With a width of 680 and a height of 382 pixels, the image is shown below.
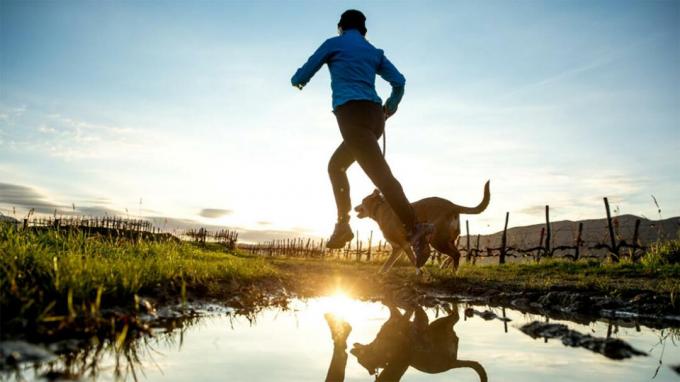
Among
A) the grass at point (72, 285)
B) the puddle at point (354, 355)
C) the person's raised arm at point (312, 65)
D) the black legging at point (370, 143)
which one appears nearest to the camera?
the puddle at point (354, 355)

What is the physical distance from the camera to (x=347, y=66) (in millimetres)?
3965

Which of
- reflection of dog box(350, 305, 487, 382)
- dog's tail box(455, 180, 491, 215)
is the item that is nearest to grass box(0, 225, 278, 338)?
reflection of dog box(350, 305, 487, 382)

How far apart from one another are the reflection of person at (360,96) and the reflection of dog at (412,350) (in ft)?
4.83

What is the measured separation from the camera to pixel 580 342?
209cm

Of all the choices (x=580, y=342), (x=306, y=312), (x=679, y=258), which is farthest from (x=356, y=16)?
(x=679, y=258)

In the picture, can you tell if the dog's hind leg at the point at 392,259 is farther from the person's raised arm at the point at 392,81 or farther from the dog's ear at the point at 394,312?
the dog's ear at the point at 394,312

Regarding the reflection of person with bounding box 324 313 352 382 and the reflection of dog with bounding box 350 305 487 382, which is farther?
the reflection of dog with bounding box 350 305 487 382

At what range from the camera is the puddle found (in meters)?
1.50

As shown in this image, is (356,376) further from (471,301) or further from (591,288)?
(591,288)

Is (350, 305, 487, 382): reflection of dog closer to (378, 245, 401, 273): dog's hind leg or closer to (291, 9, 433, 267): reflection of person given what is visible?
(291, 9, 433, 267): reflection of person

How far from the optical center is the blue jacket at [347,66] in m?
3.92

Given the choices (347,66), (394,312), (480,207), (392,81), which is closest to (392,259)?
(480,207)

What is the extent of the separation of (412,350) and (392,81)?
3111 millimetres

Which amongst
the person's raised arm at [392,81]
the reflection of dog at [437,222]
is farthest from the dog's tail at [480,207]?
the person's raised arm at [392,81]
